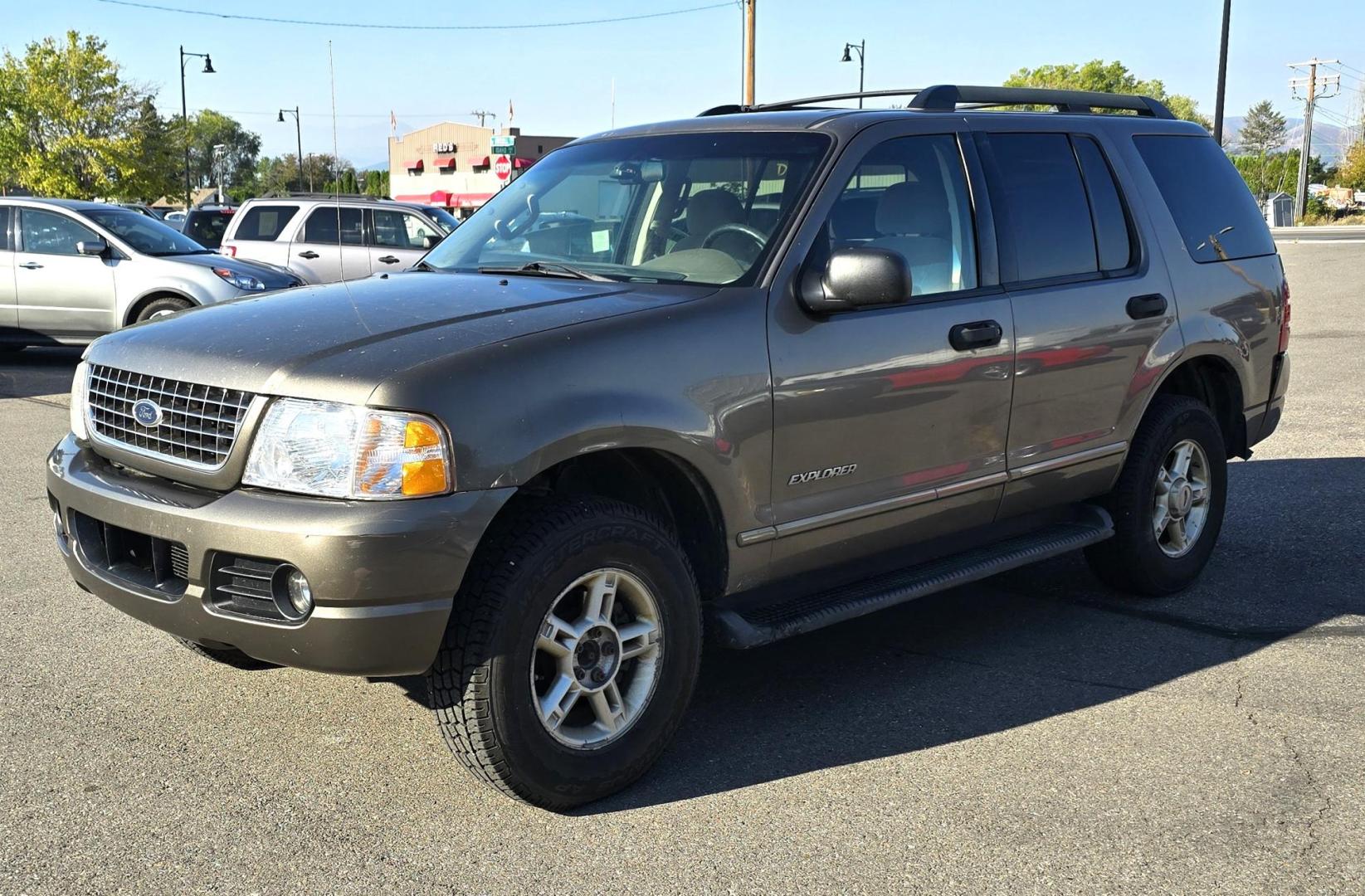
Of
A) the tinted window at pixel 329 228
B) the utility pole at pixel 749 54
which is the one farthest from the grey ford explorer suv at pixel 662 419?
the utility pole at pixel 749 54

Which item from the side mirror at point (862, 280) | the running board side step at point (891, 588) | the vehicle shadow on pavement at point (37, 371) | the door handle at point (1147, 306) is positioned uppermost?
the side mirror at point (862, 280)

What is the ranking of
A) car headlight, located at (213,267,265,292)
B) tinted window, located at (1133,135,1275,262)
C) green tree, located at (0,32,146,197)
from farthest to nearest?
green tree, located at (0,32,146,197)
car headlight, located at (213,267,265,292)
tinted window, located at (1133,135,1275,262)

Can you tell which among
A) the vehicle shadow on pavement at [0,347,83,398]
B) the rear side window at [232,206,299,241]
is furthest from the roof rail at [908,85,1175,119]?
the rear side window at [232,206,299,241]

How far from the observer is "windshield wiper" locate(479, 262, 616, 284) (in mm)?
4277

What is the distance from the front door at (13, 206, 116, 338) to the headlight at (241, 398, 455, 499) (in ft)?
35.0

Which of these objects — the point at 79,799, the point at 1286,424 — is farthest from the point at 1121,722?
the point at 1286,424

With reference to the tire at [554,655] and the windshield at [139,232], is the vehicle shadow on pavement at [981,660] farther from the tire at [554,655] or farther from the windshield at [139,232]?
the windshield at [139,232]

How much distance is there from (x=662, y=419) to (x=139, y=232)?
1121 cm

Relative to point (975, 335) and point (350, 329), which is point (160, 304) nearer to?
point (350, 329)

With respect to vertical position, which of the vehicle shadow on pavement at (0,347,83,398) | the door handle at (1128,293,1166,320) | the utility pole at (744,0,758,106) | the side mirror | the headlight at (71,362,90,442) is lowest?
the vehicle shadow on pavement at (0,347,83,398)

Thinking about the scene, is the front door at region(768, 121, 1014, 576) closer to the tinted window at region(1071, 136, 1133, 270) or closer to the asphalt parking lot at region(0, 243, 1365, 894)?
the asphalt parking lot at region(0, 243, 1365, 894)

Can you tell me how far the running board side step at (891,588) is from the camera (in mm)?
3943

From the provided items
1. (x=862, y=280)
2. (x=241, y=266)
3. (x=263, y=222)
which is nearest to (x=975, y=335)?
(x=862, y=280)

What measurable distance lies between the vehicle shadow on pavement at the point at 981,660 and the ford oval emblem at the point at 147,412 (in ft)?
5.27
